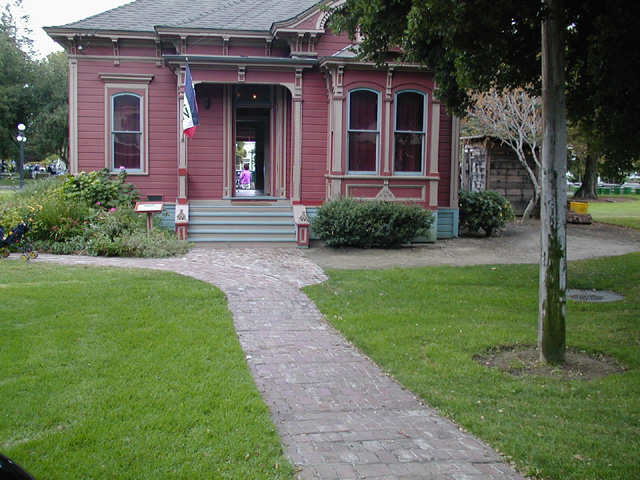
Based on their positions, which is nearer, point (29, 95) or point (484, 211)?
point (484, 211)

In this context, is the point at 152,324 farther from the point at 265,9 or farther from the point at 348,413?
the point at 265,9

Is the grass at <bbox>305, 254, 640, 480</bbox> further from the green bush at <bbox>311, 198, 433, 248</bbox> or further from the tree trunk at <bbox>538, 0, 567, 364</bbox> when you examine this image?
the green bush at <bbox>311, 198, 433, 248</bbox>

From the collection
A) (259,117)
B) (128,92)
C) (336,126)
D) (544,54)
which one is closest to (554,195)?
(544,54)

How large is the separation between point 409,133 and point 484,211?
2921 mm

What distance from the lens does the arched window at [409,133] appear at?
52.7 feet

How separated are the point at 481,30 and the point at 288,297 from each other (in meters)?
4.56

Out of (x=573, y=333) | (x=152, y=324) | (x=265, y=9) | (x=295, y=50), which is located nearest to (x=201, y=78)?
(x=295, y=50)

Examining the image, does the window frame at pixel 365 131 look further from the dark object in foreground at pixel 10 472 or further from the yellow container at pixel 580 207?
the dark object in foreground at pixel 10 472

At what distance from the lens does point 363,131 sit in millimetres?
15828

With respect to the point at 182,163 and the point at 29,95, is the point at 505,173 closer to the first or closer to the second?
the point at 182,163

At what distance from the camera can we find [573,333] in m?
7.57

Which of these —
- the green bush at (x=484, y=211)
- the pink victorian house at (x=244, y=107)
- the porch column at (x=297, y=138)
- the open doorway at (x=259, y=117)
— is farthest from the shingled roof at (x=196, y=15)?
the green bush at (x=484, y=211)

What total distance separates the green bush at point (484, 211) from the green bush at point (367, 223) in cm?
278

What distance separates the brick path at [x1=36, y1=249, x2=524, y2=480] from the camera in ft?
13.9
